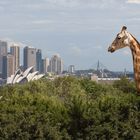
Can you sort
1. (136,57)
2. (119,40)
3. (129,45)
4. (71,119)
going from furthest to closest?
(71,119)
(136,57)
(129,45)
(119,40)

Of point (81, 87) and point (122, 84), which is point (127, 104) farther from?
point (122, 84)

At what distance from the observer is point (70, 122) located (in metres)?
33.0

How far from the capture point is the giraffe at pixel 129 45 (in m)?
17.5

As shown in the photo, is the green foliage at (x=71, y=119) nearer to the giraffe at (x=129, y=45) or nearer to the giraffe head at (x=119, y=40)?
the giraffe at (x=129, y=45)

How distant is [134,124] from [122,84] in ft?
178

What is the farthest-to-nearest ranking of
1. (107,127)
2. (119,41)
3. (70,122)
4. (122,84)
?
(122,84)
(70,122)
(107,127)
(119,41)

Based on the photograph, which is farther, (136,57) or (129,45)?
(136,57)

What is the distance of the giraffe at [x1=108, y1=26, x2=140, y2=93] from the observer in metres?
17.5

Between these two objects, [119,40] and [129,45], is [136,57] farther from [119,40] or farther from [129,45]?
[119,40]

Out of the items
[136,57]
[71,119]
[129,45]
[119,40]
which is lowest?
[71,119]

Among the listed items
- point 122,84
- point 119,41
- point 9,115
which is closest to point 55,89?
point 122,84

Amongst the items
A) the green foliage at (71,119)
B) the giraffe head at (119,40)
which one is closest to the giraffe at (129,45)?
the giraffe head at (119,40)

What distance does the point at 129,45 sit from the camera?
58.3 ft

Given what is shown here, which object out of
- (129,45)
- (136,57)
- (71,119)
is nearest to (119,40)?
(129,45)
